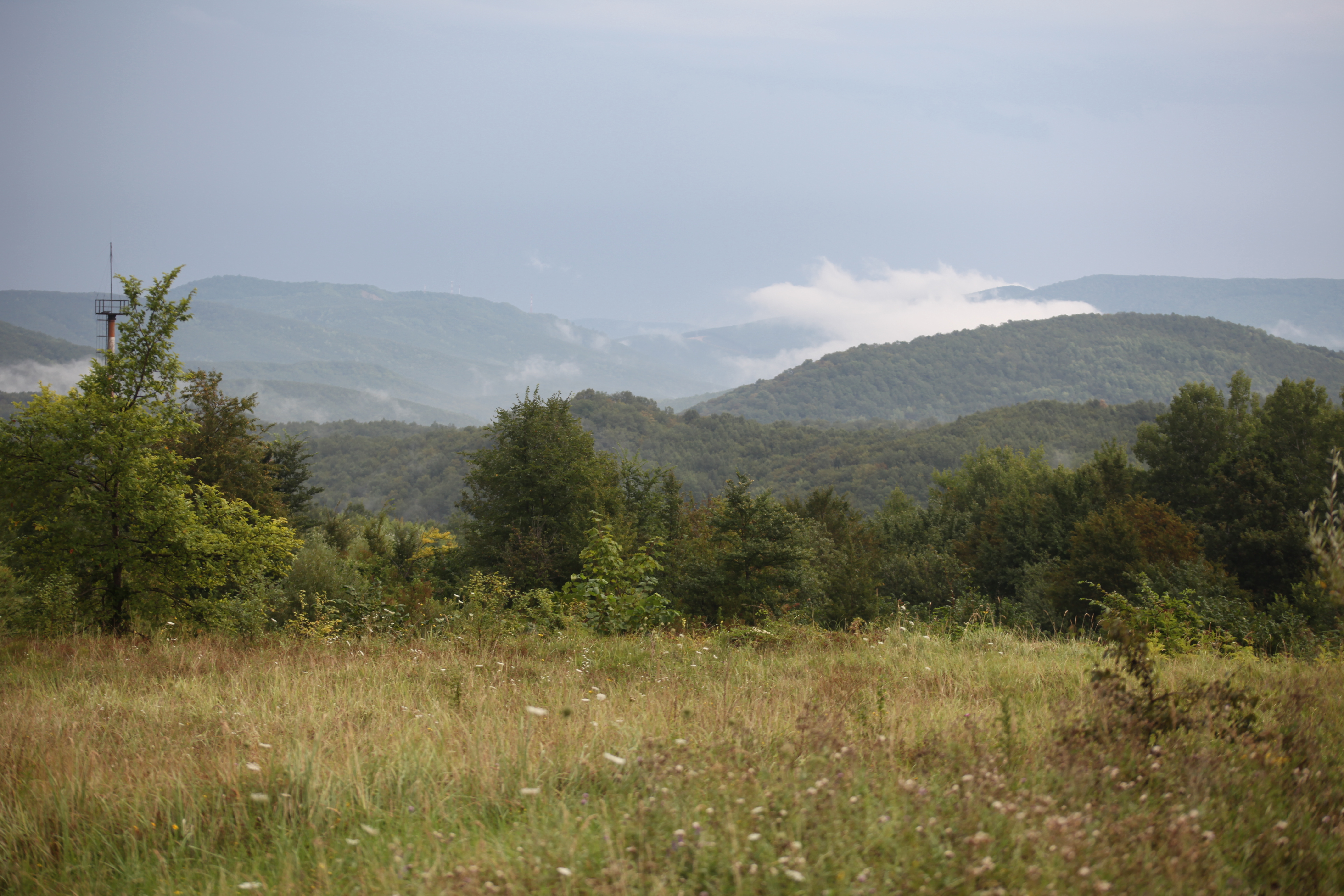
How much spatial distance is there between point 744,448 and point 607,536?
14095 centimetres

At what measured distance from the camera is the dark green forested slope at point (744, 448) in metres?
114

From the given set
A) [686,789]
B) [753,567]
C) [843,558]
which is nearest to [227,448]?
[753,567]

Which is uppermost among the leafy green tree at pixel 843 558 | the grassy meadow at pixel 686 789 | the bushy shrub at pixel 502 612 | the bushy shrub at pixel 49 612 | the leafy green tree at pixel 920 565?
the grassy meadow at pixel 686 789

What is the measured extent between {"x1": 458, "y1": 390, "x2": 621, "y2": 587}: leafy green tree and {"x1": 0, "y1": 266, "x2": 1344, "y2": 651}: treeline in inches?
3.5

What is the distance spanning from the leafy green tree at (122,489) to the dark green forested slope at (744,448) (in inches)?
3583

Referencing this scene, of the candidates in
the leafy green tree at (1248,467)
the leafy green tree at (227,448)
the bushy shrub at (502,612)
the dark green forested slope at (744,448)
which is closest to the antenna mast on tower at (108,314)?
the leafy green tree at (227,448)

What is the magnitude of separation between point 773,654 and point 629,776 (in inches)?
166

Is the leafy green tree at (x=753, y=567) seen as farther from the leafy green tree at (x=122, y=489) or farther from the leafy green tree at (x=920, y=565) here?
the leafy green tree at (x=122, y=489)

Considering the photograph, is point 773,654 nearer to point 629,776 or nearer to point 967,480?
point 629,776

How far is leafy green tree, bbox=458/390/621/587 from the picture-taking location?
24.0 m

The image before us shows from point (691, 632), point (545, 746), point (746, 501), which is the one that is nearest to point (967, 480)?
point (746, 501)

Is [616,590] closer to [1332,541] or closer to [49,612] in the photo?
[49,612]

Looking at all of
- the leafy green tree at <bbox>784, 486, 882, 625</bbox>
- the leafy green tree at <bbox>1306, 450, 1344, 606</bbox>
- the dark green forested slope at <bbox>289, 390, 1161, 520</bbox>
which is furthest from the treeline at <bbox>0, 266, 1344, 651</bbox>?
the dark green forested slope at <bbox>289, 390, 1161, 520</bbox>

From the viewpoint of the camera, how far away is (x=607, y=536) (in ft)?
40.5
